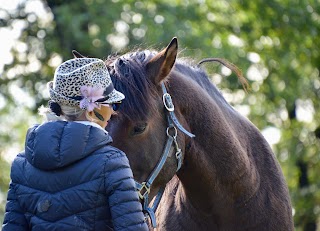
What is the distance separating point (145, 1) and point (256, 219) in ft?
36.8

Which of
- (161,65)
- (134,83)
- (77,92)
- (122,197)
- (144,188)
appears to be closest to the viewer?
(122,197)

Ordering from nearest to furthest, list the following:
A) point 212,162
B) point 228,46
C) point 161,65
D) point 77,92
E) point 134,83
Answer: point 77,92
point 134,83
point 161,65
point 212,162
point 228,46

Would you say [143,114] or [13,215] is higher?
[143,114]

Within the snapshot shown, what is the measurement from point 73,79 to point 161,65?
3.78ft

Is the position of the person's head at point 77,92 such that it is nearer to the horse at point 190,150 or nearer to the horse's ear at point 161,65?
the horse at point 190,150

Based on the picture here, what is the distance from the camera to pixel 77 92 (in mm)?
3963

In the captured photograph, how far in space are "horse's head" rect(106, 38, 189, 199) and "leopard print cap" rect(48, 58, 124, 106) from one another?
746 mm

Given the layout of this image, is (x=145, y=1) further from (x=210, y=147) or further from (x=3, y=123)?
(x=3, y=123)

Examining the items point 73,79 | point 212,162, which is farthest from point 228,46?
point 73,79

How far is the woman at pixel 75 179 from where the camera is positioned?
3.78 meters

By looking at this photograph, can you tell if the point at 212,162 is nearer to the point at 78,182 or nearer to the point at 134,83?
the point at 134,83

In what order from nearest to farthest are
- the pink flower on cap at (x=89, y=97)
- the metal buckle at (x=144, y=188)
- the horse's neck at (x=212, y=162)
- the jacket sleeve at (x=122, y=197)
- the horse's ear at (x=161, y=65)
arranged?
the jacket sleeve at (x=122, y=197)
the pink flower on cap at (x=89, y=97)
the metal buckle at (x=144, y=188)
the horse's ear at (x=161, y=65)
the horse's neck at (x=212, y=162)

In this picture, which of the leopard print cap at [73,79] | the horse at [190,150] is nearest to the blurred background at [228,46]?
the horse at [190,150]

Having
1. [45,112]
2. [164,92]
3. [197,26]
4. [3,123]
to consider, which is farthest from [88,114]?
[3,123]
